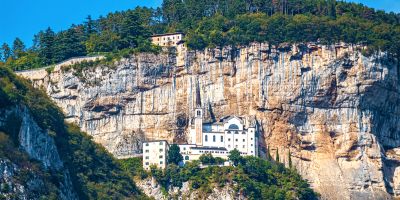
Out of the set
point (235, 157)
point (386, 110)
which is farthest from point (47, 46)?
point (386, 110)

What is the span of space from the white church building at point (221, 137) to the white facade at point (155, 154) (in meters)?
1.77

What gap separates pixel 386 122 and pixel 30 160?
133 feet

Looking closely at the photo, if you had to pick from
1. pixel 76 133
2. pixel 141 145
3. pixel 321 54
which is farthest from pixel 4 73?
pixel 321 54

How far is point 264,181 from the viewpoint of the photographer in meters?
116

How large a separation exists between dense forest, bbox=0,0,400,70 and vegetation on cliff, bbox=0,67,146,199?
35.9 feet

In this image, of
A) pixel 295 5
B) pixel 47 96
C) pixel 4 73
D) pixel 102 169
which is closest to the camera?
pixel 4 73

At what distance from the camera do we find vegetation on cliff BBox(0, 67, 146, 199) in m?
101

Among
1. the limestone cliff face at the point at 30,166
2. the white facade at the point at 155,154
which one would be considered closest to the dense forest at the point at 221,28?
the white facade at the point at 155,154

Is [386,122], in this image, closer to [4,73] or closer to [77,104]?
[77,104]

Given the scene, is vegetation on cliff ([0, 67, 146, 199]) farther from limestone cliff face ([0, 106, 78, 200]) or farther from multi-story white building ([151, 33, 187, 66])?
multi-story white building ([151, 33, 187, 66])

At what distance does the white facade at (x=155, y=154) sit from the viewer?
116 m

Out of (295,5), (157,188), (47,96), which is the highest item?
(295,5)

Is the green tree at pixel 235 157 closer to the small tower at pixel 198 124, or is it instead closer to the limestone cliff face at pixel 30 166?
the small tower at pixel 198 124

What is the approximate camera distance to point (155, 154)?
382 ft
